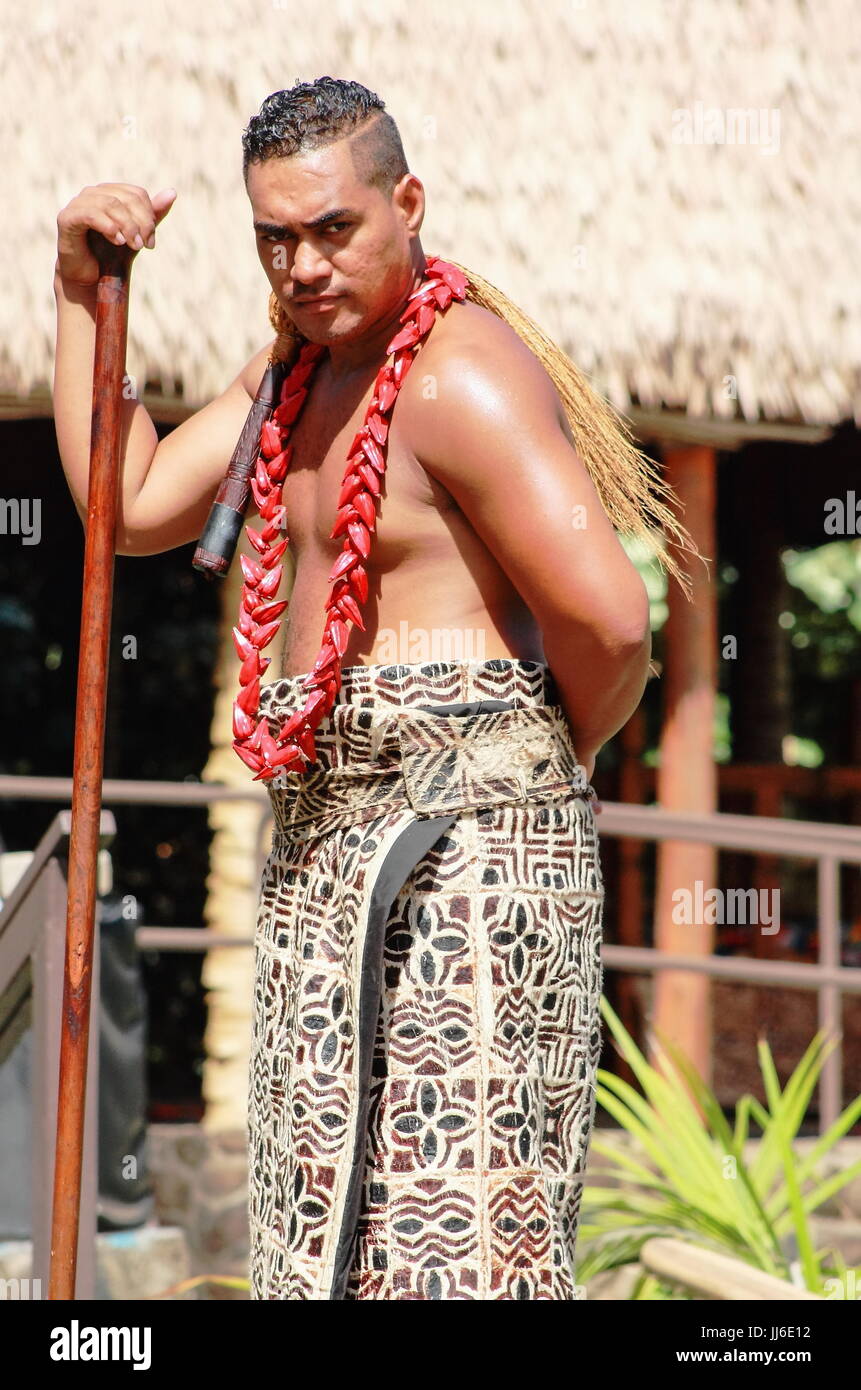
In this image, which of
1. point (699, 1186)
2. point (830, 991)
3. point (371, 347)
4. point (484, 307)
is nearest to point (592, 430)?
point (484, 307)

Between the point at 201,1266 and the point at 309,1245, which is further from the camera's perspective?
the point at 201,1266

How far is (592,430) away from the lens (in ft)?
7.86

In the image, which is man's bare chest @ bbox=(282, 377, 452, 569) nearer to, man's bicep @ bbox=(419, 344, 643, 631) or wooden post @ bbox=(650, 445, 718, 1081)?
man's bicep @ bbox=(419, 344, 643, 631)

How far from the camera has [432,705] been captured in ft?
6.93

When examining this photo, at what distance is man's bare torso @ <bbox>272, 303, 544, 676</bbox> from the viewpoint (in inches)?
84.2

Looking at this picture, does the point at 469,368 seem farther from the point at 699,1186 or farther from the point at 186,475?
the point at 699,1186

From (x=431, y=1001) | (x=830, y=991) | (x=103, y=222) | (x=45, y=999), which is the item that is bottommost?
(x=830, y=991)

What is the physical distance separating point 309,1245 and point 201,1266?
3.71m

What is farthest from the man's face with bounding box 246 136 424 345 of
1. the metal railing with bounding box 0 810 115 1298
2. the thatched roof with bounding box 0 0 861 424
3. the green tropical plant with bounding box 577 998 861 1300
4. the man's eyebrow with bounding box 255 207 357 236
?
the thatched roof with bounding box 0 0 861 424

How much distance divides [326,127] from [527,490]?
498mm

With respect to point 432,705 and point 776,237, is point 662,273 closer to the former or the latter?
point 776,237

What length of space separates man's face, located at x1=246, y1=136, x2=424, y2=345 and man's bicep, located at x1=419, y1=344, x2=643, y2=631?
14 centimetres

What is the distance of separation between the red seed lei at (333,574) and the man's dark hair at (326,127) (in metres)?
0.17
